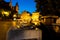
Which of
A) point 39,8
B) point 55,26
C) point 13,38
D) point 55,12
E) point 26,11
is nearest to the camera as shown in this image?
point 13,38

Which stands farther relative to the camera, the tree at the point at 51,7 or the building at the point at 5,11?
the building at the point at 5,11

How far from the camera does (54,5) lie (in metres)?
11.3

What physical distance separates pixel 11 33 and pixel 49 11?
5589 millimetres

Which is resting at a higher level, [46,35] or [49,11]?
[49,11]

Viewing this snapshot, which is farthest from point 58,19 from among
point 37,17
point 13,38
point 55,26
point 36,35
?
point 13,38

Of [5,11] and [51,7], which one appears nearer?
[51,7]

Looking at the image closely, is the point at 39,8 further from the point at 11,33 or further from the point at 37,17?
the point at 11,33

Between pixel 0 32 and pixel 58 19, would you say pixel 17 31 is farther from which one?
pixel 58 19

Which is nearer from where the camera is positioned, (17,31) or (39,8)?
(17,31)

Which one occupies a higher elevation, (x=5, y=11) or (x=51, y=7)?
(x=51, y=7)

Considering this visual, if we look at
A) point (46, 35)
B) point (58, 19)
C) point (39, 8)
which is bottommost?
point (46, 35)

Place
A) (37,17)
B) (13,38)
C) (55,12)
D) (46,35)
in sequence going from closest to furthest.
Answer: (13,38), (46,35), (55,12), (37,17)

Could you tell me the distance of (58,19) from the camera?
9.75 m

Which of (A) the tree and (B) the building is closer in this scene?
(A) the tree
